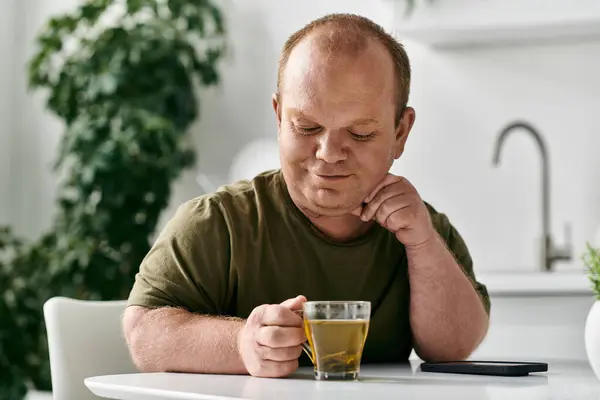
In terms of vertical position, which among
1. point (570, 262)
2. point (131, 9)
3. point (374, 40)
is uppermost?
point (131, 9)

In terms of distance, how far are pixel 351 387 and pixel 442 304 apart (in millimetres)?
401

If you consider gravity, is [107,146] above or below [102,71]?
below

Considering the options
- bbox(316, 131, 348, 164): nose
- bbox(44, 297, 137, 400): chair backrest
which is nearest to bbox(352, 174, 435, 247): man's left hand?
bbox(316, 131, 348, 164): nose

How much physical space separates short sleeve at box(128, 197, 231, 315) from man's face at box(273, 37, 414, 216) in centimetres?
14

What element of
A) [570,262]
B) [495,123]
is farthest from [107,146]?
[570,262]

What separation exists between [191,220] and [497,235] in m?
2.26

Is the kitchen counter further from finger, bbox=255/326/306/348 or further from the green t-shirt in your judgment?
finger, bbox=255/326/306/348

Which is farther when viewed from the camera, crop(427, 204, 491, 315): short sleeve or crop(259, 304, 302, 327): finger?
crop(427, 204, 491, 315): short sleeve

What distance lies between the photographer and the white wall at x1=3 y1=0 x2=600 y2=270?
3.37 meters

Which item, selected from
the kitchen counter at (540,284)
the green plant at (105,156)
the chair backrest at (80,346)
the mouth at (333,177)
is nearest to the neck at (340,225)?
the mouth at (333,177)

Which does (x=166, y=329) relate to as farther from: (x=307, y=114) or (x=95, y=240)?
(x=95, y=240)

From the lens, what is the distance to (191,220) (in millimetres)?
1369

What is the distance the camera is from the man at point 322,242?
1231 millimetres

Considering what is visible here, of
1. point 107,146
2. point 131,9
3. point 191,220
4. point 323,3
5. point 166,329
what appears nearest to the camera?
point 166,329
